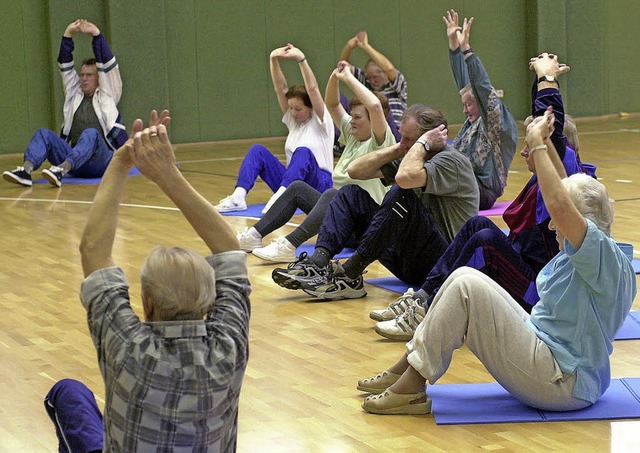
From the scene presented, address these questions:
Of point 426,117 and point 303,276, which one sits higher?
point 426,117

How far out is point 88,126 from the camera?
922cm

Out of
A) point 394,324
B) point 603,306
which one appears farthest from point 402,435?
point 394,324

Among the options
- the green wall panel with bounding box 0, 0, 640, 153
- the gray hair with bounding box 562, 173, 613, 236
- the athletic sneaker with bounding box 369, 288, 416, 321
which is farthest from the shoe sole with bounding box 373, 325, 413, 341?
the green wall panel with bounding box 0, 0, 640, 153

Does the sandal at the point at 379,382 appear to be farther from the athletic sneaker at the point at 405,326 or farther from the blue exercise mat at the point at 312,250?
the blue exercise mat at the point at 312,250

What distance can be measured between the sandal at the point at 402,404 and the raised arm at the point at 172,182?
124cm

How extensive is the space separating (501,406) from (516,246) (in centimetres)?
95

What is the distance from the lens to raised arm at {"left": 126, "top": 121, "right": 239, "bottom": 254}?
224cm

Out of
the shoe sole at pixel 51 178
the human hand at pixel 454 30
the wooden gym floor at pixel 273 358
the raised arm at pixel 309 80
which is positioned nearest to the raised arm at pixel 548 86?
the wooden gym floor at pixel 273 358

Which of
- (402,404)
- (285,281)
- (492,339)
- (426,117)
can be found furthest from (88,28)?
(492,339)

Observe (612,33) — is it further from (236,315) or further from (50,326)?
(236,315)

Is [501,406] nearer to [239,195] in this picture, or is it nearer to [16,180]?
[239,195]

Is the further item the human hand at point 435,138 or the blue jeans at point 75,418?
the human hand at point 435,138

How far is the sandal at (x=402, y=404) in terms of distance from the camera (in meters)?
3.40

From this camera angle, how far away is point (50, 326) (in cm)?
461
